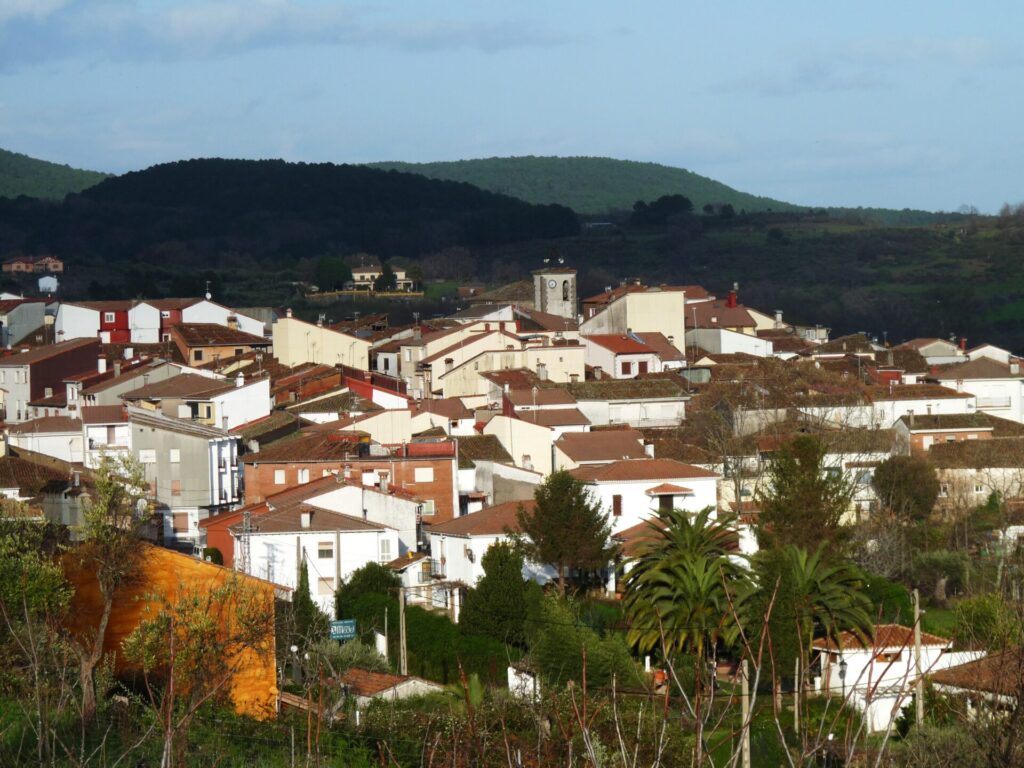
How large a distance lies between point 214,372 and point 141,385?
416 cm

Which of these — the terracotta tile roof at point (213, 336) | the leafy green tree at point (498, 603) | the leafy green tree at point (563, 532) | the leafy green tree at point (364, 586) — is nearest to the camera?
the leafy green tree at point (498, 603)

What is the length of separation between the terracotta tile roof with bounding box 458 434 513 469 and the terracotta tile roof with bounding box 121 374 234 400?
21.1 ft

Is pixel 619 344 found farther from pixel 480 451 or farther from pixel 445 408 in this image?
pixel 480 451

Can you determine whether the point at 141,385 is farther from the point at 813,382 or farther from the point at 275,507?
the point at 813,382

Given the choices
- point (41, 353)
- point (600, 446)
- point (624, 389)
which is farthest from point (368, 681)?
point (41, 353)

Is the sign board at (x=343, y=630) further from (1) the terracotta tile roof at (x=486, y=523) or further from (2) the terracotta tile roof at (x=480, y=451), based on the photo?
(2) the terracotta tile roof at (x=480, y=451)

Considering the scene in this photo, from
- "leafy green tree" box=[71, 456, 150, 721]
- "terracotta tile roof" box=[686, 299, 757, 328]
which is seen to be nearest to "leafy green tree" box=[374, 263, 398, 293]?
"terracotta tile roof" box=[686, 299, 757, 328]

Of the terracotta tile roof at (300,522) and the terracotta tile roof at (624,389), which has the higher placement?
the terracotta tile roof at (624,389)

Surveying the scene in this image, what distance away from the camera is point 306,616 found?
78.6 ft

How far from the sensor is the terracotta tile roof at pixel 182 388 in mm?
41138

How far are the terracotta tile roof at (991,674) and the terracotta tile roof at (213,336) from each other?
40.0 m

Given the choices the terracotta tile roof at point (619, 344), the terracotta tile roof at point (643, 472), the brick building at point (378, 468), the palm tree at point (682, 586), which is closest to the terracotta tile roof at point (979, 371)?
the terracotta tile roof at point (619, 344)

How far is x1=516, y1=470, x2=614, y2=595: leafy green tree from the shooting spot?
28984mm

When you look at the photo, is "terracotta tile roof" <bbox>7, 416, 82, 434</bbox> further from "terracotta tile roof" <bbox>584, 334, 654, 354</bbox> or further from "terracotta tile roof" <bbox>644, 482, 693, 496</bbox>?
"terracotta tile roof" <bbox>584, 334, 654, 354</bbox>
